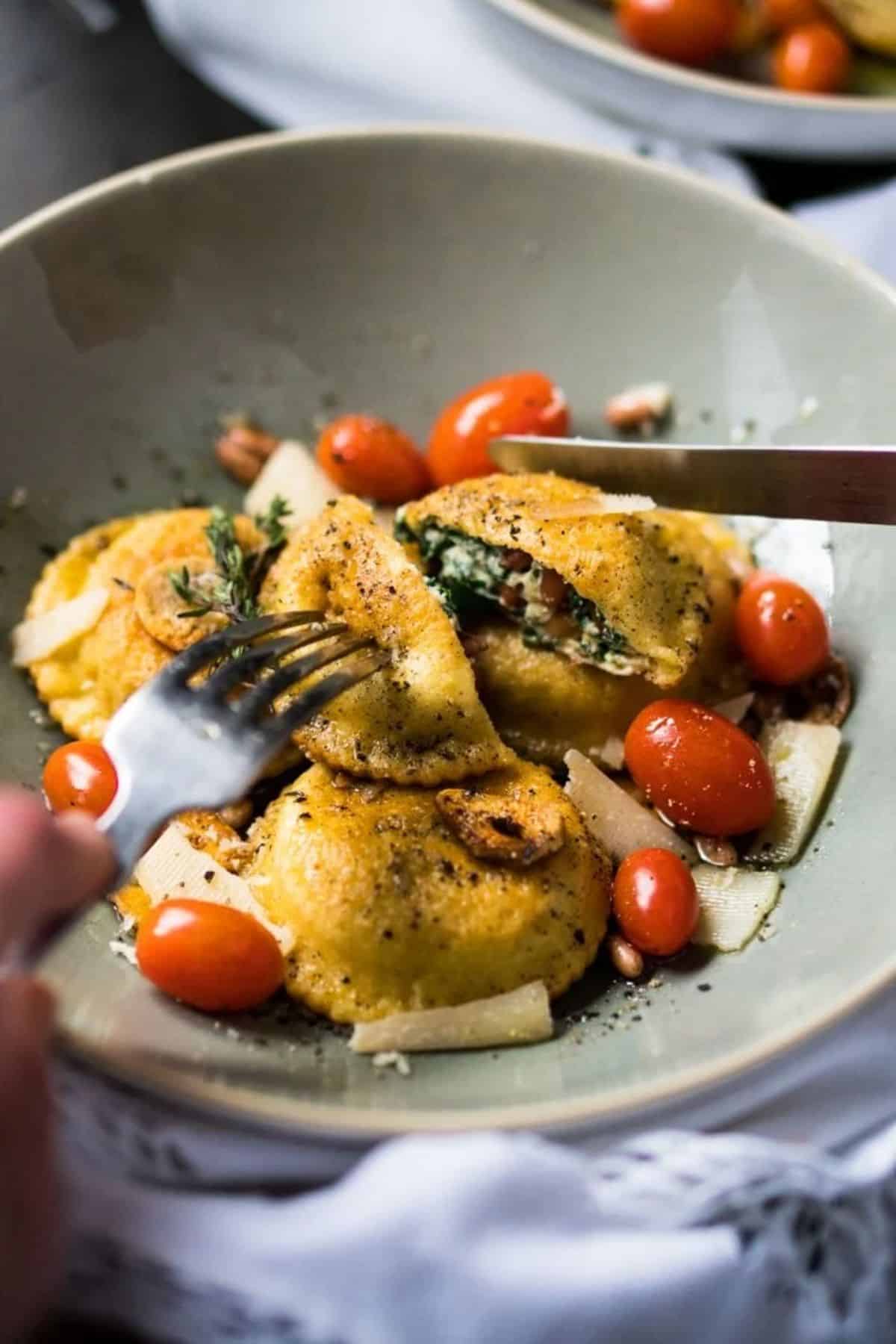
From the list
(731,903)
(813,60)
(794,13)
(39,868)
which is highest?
(39,868)

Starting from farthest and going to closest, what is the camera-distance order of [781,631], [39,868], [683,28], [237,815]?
[683,28] → [781,631] → [237,815] → [39,868]

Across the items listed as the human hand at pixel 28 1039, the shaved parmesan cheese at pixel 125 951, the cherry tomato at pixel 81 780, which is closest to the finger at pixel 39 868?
the human hand at pixel 28 1039

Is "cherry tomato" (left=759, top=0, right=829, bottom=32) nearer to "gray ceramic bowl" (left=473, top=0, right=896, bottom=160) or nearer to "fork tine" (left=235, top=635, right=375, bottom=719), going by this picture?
"gray ceramic bowl" (left=473, top=0, right=896, bottom=160)

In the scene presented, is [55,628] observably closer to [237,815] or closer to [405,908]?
[237,815]

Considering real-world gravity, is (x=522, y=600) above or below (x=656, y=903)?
above

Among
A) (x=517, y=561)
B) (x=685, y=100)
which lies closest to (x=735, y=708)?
(x=517, y=561)

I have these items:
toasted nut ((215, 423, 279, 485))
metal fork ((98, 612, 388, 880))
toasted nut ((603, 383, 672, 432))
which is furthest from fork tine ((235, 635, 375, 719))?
toasted nut ((603, 383, 672, 432))

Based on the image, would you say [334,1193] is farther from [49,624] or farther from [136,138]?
[136,138]

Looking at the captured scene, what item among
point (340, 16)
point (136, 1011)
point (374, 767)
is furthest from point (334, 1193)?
point (340, 16)
